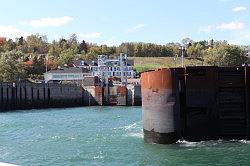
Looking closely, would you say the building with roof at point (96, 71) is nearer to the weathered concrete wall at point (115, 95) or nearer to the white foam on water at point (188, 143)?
the weathered concrete wall at point (115, 95)

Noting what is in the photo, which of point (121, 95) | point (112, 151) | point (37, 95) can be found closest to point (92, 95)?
point (121, 95)

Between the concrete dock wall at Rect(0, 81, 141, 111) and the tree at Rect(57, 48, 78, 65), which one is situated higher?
the tree at Rect(57, 48, 78, 65)

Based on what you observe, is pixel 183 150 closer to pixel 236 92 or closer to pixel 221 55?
pixel 236 92

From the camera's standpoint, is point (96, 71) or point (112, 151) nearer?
point (112, 151)

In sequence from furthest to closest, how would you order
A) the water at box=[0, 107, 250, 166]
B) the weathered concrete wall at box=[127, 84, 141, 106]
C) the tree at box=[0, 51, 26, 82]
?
the tree at box=[0, 51, 26, 82], the weathered concrete wall at box=[127, 84, 141, 106], the water at box=[0, 107, 250, 166]

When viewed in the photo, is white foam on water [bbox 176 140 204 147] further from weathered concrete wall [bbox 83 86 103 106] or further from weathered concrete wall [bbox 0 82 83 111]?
weathered concrete wall [bbox 83 86 103 106]

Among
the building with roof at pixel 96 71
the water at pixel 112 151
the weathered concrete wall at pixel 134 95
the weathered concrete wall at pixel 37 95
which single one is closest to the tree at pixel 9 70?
the building with roof at pixel 96 71

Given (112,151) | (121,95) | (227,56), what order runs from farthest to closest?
(227,56) → (121,95) → (112,151)

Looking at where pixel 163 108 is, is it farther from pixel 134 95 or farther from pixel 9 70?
pixel 9 70

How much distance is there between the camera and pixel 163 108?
3077 cm

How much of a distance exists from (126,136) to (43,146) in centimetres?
646

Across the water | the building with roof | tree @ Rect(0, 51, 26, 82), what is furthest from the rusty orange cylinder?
tree @ Rect(0, 51, 26, 82)

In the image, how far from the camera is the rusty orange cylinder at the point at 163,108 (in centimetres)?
3062

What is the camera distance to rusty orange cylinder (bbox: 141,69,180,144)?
30.6 m
